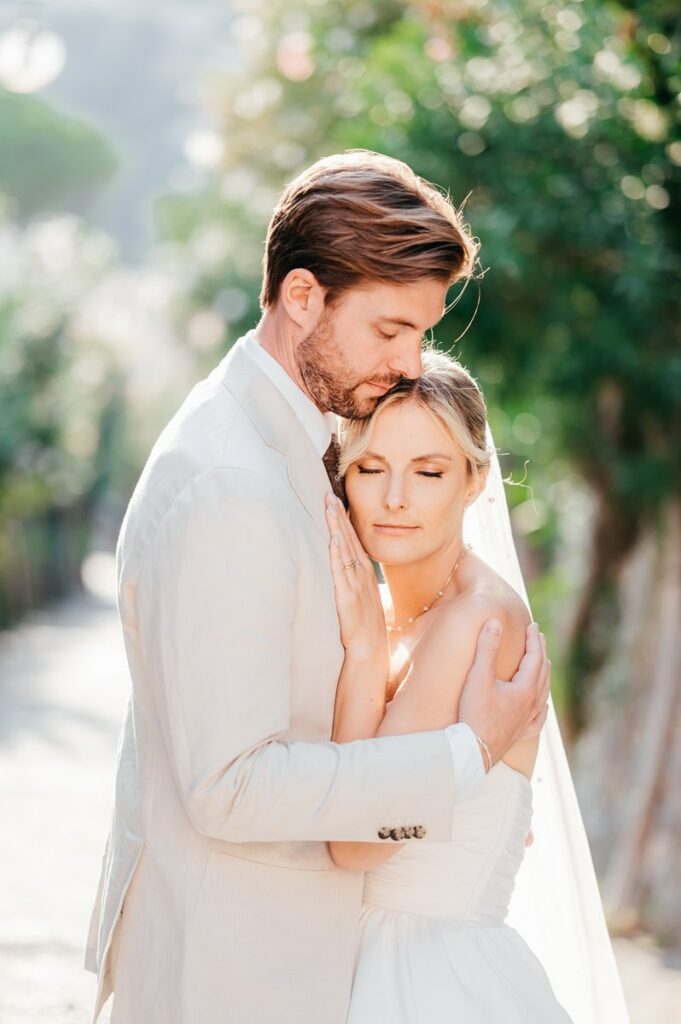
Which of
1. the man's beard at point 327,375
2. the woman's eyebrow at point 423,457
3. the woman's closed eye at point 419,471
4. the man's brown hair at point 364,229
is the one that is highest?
the man's brown hair at point 364,229

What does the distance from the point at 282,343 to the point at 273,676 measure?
2.07ft

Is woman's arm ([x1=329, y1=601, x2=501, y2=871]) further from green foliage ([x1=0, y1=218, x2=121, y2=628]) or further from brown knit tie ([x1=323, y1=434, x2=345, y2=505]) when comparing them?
green foliage ([x1=0, y1=218, x2=121, y2=628])

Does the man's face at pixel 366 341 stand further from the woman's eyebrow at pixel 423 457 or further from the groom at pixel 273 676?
the woman's eyebrow at pixel 423 457

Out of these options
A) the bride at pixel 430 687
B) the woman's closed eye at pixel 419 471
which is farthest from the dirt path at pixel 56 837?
the woman's closed eye at pixel 419 471

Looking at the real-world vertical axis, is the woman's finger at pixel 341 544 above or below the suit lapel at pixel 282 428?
below

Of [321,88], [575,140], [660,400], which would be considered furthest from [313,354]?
[321,88]

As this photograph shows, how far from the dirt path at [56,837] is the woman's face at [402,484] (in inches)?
41.1

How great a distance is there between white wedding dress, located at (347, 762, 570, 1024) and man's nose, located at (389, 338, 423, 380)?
74 cm

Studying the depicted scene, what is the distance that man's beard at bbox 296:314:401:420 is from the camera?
2.34m

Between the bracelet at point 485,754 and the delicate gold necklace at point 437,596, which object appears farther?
the delicate gold necklace at point 437,596

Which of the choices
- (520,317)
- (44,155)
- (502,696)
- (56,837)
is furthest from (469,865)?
(44,155)

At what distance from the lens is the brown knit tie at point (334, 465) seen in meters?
2.60

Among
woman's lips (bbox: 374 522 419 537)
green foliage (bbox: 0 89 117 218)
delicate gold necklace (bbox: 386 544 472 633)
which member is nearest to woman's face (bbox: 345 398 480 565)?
woman's lips (bbox: 374 522 419 537)

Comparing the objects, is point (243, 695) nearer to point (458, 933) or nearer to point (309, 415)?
point (309, 415)
